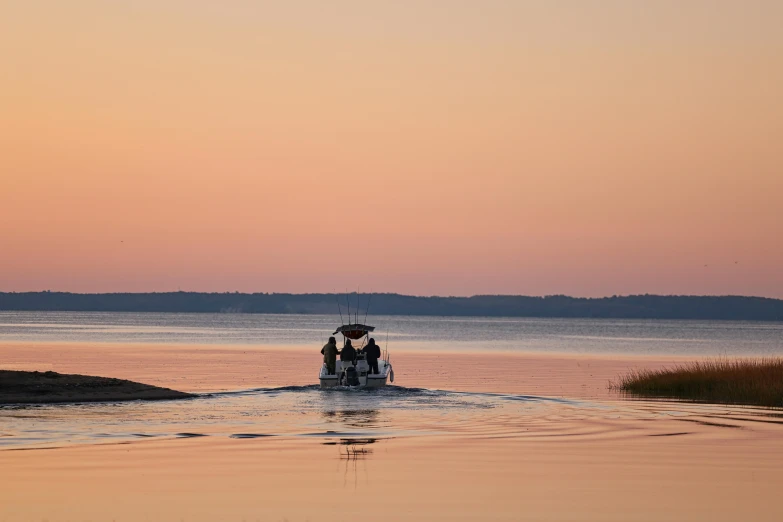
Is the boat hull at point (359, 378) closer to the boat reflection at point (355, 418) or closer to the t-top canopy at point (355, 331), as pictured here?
the t-top canopy at point (355, 331)

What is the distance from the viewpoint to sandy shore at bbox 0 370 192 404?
30.5 m

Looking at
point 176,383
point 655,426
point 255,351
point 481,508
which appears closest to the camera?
point 481,508

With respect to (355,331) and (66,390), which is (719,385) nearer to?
(355,331)

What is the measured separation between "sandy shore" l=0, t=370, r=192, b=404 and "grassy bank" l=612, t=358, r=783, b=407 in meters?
18.1

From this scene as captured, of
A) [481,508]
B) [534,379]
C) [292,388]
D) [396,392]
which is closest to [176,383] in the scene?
[292,388]

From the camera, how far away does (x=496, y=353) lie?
79000 mm

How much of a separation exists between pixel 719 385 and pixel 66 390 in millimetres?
23306

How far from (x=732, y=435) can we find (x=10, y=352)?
173 feet

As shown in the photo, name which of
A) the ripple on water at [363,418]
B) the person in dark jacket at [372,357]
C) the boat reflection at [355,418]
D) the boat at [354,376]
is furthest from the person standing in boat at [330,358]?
the boat reflection at [355,418]

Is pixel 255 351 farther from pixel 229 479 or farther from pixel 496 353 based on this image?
pixel 229 479

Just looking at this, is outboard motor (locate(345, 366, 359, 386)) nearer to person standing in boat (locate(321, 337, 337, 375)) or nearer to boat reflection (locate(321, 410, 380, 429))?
person standing in boat (locate(321, 337, 337, 375))

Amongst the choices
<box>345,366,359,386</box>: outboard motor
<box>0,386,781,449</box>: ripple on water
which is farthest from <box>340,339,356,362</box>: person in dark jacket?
<box>0,386,781,449</box>: ripple on water

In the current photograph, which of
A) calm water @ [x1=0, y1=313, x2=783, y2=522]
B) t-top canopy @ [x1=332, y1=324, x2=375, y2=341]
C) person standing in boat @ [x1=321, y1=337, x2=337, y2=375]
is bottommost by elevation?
calm water @ [x1=0, y1=313, x2=783, y2=522]

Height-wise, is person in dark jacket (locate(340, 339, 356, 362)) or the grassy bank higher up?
person in dark jacket (locate(340, 339, 356, 362))
